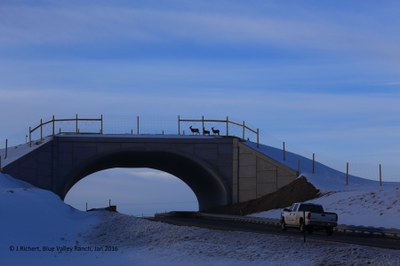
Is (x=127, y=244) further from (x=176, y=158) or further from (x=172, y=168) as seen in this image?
(x=172, y=168)

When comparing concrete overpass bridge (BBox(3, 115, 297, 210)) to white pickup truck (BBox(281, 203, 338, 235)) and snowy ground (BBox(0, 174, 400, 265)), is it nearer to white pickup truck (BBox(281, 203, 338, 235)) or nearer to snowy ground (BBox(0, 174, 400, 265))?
snowy ground (BBox(0, 174, 400, 265))

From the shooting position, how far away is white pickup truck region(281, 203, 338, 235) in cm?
3447

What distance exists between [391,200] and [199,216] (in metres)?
18.4

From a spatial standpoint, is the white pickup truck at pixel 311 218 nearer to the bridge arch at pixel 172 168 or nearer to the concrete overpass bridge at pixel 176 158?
the concrete overpass bridge at pixel 176 158

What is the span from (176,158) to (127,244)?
111 ft

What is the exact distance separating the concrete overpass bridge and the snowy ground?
66.2ft

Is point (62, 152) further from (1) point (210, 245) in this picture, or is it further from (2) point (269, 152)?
(1) point (210, 245)

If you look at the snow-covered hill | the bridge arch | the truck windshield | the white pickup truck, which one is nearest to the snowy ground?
the white pickup truck

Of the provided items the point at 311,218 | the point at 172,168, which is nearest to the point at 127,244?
the point at 311,218

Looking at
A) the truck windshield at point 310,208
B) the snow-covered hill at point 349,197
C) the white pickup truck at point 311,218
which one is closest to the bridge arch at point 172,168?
the snow-covered hill at point 349,197

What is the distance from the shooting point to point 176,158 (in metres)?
64.8

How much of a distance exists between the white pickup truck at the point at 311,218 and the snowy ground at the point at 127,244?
5502 mm

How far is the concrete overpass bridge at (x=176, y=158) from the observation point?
198 feet

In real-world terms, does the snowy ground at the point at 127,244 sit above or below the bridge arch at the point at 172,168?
below
